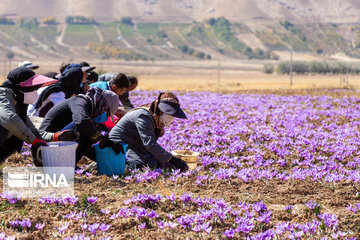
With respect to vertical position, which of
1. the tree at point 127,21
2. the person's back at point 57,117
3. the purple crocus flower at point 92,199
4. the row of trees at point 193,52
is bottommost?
the row of trees at point 193,52

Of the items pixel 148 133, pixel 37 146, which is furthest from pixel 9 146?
pixel 148 133

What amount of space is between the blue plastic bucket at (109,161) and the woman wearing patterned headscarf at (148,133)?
8cm

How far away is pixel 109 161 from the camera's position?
19.8 feet

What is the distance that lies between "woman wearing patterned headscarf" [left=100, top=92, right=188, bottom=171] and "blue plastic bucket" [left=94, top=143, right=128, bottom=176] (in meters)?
0.08

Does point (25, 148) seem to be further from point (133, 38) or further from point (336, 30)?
point (336, 30)

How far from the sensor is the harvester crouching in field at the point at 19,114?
17.9 feet

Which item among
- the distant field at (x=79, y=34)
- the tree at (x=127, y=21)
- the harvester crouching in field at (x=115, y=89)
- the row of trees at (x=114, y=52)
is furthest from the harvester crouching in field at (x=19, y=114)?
the tree at (x=127, y=21)

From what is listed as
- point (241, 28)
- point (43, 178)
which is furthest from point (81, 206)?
point (241, 28)

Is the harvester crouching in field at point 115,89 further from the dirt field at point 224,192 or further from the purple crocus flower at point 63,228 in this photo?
the purple crocus flower at point 63,228

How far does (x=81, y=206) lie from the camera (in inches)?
191

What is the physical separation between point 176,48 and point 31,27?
50228 mm

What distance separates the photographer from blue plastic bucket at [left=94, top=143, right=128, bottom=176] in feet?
19.7

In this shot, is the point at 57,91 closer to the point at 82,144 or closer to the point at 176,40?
the point at 82,144

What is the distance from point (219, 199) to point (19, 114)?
2.80m
